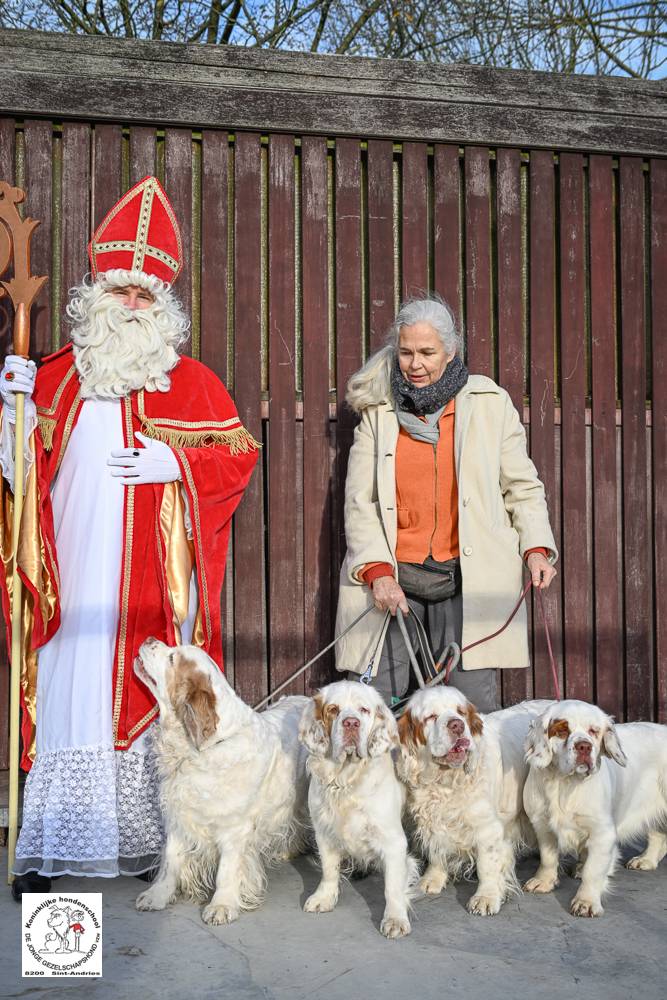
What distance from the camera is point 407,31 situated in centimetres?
984

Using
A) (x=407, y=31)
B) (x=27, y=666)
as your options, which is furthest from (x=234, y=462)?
(x=407, y=31)

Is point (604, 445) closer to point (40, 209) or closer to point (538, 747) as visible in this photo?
point (538, 747)

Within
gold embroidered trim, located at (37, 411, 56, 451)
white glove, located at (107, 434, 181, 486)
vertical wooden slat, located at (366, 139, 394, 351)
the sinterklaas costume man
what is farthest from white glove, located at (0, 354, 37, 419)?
vertical wooden slat, located at (366, 139, 394, 351)

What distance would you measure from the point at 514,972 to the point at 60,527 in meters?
2.33

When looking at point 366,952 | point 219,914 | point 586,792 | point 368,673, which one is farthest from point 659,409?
point 219,914

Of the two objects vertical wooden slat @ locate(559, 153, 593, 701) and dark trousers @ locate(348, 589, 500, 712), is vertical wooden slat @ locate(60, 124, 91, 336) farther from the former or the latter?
vertical wooden slat @ locate(559, 153, 593, 701)

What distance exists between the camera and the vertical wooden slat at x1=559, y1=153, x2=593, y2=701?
17.0 feet

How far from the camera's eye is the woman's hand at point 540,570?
160 inches

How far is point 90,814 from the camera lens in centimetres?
378

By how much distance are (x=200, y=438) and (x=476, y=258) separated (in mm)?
1878

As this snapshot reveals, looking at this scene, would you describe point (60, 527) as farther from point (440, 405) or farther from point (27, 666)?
point (440, 405)

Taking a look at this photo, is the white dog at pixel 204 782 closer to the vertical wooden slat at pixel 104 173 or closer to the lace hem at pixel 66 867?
the lace hem at pixel 66 867

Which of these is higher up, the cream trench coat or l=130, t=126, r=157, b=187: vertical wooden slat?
l=130, t=126, r=157, b=187: vertical wooden slat

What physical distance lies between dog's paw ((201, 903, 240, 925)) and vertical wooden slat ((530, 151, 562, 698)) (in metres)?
2.22
